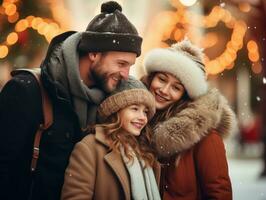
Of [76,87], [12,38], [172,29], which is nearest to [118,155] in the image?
[76,87]

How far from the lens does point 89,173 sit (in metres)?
3.32

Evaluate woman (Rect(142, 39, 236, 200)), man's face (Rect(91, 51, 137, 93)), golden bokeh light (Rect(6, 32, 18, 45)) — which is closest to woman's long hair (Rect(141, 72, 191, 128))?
woman (Rect(142, 39, 236, 200))

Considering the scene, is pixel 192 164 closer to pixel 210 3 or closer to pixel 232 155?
pixel 210 3

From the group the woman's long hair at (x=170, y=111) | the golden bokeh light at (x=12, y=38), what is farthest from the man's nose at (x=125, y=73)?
the golden bokeh light at (x=12, y=38)

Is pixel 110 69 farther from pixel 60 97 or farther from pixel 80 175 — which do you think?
pixel 80 175

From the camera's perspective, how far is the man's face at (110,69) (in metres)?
3.58

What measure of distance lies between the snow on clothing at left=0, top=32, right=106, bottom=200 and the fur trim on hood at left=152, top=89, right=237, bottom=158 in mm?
497

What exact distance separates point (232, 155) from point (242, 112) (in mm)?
4562

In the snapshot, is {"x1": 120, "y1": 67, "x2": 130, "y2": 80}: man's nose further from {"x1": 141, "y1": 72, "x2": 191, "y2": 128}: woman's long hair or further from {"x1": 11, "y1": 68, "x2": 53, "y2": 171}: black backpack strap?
{"x1": 11, "y1": 68, "x2": 53, "y2": 171}: black backpack strap

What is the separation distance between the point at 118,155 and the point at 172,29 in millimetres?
8296

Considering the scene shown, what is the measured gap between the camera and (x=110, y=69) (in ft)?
11.7

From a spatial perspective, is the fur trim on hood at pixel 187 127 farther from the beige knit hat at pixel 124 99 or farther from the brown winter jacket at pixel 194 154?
the beige knit hat at pixel 124 99

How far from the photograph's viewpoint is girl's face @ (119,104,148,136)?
3537 millimetres

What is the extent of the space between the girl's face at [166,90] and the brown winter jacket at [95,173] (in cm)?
53
